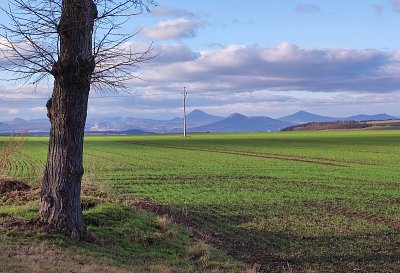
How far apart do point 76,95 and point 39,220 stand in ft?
11.3

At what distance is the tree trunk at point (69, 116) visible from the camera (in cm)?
1268

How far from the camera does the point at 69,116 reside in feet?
42.7

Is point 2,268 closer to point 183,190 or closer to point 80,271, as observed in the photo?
point 80,271

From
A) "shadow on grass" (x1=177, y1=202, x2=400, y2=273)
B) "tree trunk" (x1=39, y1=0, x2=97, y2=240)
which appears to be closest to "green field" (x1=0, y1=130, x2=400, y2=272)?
"shadow on grass" (x1=177, y1=202, x2=400, y2=273)

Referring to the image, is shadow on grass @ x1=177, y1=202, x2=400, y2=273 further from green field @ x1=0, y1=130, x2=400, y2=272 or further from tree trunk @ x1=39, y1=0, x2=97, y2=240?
tree trunk @ x1=39, y1=0, x2=97, y2=240

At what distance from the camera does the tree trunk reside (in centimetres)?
1268

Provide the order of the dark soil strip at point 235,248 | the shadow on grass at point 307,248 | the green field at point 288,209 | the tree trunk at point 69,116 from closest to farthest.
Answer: the tree trunk at point 69,116
the shadow on grass at point 307,248
the dark soil strip at point 235,248
the green field at point 288,209

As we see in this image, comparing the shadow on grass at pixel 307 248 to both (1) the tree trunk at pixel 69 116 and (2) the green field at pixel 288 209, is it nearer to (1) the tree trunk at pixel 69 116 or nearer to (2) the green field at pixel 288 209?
(2) the green field at pixel 288 209

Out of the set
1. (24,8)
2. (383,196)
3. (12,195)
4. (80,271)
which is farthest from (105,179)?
(80,271)

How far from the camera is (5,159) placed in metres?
23.0

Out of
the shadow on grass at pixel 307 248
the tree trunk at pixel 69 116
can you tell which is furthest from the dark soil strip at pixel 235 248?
the tree trunk at pixel 69 116

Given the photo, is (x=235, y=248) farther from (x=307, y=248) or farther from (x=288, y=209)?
(x=288, y=209)

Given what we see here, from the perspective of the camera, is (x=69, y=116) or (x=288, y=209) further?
(x=288, y=209)

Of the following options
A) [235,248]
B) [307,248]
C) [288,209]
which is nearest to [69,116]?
[235,248]
